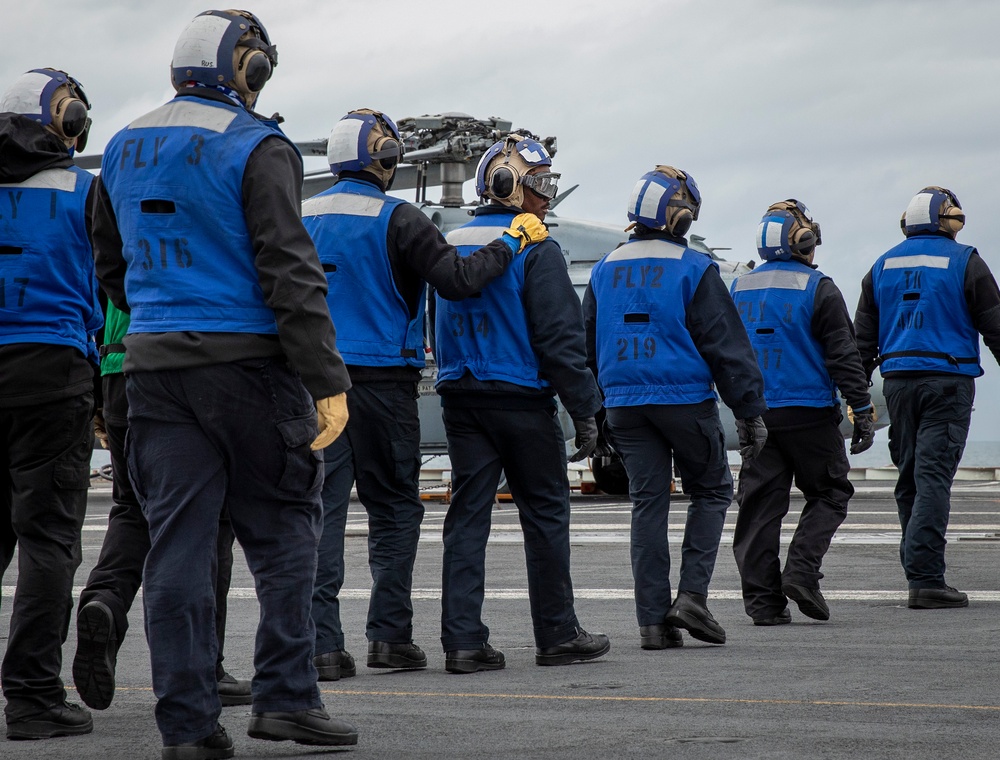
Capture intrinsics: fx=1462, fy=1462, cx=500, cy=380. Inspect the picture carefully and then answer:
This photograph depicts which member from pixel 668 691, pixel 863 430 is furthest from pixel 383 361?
pixel 863 430

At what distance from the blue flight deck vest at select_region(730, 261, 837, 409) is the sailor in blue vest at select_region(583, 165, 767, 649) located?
99 cm

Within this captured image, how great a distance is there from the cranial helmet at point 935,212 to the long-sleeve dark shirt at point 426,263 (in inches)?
142

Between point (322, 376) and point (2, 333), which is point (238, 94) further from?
point (2, 333)

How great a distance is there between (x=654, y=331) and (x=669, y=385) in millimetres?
276

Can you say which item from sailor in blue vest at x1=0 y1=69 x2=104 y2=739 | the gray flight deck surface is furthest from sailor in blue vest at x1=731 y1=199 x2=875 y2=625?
sailor in blue vest at x1=0 y1=69 x2=104 y2=739

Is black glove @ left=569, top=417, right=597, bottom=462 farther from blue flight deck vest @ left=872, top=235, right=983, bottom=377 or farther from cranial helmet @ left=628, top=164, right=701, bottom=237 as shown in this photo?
blue flight deck vest @ left=872, top=235, right=983, bottom=377

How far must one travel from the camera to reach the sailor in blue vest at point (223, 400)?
4.16 m

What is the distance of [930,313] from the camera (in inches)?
341

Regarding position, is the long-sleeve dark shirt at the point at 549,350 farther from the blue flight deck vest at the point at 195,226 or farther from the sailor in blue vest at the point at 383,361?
→ the blue flight deck vest at the point at 195,226

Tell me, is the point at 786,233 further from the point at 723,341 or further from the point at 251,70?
the point at 251,70

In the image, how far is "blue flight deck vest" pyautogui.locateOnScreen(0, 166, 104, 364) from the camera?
16.6ft

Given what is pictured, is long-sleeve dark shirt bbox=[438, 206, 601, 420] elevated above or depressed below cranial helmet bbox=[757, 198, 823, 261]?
below

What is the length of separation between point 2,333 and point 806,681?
317 cm

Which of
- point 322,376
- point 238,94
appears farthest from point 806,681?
point 238,94
